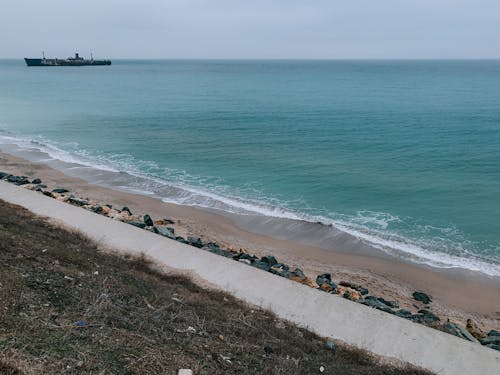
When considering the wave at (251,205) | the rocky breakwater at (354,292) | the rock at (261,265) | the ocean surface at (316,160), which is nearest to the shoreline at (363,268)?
the rocky breakwater at (354,292)

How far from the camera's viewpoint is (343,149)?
3169cm

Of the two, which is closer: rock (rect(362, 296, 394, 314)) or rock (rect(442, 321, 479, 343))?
rock (rect(442, 321, 479, 343))

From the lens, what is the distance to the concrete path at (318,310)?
29.6 feet

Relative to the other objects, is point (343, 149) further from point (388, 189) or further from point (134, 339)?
point (134, 339)

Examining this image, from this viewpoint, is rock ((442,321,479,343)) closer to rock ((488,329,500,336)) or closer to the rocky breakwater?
the rocky breakwater

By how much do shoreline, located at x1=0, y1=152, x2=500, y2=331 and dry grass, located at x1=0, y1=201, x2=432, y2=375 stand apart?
6.06 meters

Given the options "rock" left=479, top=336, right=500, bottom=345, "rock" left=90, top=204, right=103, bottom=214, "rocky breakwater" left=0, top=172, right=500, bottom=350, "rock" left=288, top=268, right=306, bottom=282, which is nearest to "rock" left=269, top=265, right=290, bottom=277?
"rocky breakwater" left=0, top=172, right=500, bottom=350

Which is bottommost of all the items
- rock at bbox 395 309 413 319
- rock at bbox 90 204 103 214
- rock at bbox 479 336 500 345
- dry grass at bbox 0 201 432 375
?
rock at bbox 395 309 413 319

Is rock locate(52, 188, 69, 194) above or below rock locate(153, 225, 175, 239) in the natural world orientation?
below

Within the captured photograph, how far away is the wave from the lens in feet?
55.2

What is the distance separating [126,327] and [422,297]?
10.5 metres

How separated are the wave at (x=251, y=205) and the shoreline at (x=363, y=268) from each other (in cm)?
88

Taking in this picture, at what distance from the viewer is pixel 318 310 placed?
1045cm

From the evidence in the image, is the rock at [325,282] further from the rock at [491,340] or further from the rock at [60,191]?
the rock at [60,191]
